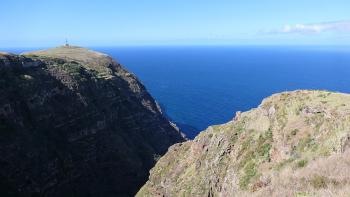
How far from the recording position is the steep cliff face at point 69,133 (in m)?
73.8

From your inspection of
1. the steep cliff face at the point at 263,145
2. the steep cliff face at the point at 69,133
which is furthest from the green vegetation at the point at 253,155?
the steep cliff face at the point at 69,133

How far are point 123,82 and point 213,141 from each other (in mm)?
70874

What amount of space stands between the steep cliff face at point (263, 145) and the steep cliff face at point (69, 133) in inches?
945

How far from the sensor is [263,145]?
4512 cm

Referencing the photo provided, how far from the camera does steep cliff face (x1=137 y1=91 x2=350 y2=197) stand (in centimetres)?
Answer: 3653

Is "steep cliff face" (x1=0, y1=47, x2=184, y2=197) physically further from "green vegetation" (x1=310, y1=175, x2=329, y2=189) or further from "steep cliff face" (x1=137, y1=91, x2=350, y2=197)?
"green vegetation" (x1=310, y1=175, x2=329, y2=189)

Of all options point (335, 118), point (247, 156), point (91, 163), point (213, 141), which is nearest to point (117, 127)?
point (91, 163)

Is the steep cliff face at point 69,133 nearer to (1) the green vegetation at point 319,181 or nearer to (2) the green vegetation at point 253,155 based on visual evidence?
(2) the green vegetation at point 253,155

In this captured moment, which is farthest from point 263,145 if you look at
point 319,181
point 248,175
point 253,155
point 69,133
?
point 69,133

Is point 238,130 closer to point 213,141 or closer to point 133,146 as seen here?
point 213,141

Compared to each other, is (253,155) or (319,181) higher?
(319,181)

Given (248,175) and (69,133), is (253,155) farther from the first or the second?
(69,133)

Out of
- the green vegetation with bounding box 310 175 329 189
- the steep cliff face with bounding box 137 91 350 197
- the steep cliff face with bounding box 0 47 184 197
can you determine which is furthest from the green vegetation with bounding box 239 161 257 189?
the steep cliff face with bounding box 0 47 184 197

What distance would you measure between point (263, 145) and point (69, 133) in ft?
169
